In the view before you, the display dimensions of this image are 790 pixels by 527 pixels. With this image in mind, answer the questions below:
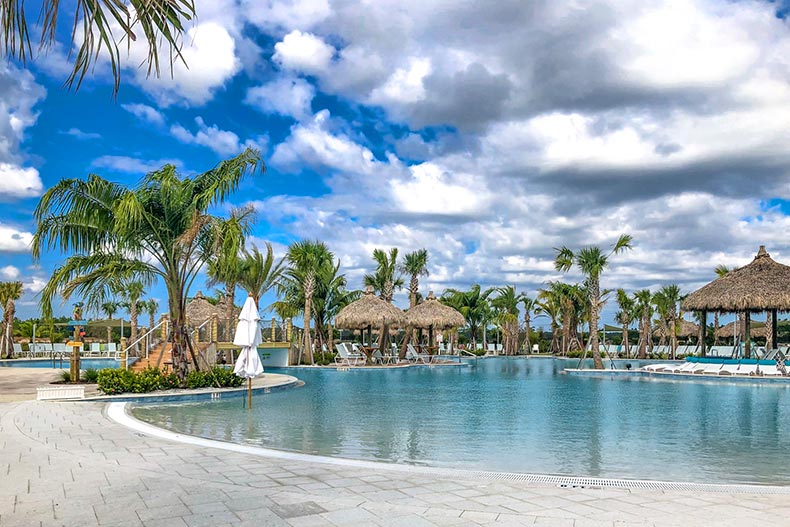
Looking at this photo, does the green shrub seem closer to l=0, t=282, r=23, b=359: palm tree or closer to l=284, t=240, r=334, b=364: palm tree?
l=284, t=240, r=334, b=364: palm tree

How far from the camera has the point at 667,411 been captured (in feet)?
39.1

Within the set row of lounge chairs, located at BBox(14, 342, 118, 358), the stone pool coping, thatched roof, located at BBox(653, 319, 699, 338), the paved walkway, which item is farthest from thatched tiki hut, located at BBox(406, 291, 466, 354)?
the paved walkway

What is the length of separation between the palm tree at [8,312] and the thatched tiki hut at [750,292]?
108ft

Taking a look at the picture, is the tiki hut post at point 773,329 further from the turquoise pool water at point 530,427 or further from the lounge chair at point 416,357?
the lounge chair at point 416,357

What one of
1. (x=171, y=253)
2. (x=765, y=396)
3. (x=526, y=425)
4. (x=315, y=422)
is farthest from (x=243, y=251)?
(x=765, y=396)

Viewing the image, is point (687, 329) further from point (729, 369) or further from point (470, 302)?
point (729, 369)

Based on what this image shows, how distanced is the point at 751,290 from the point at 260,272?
19827 millimetres

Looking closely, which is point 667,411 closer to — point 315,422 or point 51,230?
point 315,422

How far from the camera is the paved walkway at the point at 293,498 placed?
13.4ft

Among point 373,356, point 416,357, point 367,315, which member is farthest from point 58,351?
point 416,357

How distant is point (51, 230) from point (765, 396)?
17.0 metres

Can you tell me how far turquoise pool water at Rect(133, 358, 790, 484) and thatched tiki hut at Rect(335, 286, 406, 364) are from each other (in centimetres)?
1241

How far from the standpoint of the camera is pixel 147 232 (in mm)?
13781

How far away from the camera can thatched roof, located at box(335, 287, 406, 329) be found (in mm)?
29031
